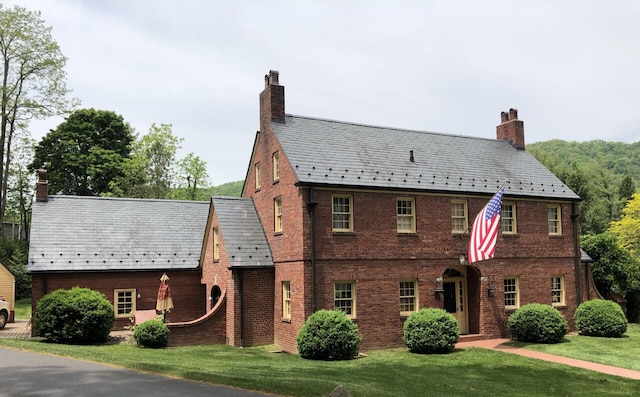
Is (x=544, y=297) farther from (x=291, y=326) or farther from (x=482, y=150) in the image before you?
(x=291, y=326)

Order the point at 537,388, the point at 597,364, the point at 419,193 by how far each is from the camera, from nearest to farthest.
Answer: the point at 537,388, the point at 597,364, the point at 419,193

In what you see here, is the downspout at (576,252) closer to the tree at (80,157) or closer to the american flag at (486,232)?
the american flag at (486,232)

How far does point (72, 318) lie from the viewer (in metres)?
19.2

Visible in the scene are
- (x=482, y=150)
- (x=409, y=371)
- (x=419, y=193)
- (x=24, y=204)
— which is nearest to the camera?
(x=409, y=371)

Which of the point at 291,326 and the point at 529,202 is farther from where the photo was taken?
the point at 529,202

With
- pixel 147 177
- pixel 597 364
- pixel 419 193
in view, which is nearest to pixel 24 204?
pixel 147 177

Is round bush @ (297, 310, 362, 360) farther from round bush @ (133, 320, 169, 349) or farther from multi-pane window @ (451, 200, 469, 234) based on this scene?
multi-pane window @ (451, 200, 469, 234)

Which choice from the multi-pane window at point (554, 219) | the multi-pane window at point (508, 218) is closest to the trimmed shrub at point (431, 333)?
the multi-pane window at point (508, 218)

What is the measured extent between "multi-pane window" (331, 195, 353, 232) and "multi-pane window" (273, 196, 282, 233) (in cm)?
270

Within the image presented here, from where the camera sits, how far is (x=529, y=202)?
76.9 ft

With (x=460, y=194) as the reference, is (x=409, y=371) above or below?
below

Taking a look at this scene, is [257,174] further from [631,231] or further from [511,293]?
[631,231]

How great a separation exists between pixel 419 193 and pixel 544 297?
26.3 feet

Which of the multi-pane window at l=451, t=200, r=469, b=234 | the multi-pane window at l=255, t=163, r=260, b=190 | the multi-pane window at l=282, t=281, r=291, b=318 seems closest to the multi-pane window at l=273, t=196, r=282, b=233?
the multi-pane window at l=282, t=281, r=291, b=318
